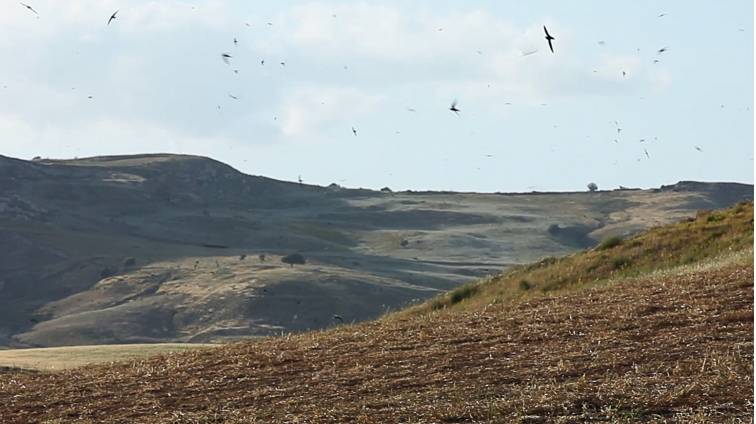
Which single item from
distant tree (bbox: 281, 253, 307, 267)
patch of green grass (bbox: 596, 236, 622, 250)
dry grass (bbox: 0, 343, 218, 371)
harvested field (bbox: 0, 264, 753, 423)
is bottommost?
dry grass (bbox: 0, 343, 218, 371)

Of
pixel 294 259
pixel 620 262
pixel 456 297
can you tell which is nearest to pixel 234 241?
pixel 294 259

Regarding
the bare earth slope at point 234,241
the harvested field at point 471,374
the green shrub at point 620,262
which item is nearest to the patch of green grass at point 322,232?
the bare earth slope at point 234,241

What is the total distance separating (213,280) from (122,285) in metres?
7.90

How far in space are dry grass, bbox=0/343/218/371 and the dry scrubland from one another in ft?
10.6

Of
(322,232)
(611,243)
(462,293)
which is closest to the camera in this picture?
(462,293)

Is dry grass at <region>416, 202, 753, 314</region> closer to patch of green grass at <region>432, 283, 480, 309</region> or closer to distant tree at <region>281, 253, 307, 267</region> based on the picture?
patch of green grass at <region>432, 283, 480, 309</region>

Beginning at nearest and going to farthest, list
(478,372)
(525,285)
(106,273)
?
(478,372) → (525,285) → (106,273)

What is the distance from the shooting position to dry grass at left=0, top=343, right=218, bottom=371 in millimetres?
24422

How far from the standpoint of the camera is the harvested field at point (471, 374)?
1427 cm

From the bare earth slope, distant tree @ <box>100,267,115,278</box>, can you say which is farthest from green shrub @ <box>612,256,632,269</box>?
distant tree @ <box>100,267,115,278</box>

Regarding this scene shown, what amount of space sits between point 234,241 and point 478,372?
440ft

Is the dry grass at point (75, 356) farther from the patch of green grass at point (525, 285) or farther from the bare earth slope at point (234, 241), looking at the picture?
the bare earth slope at point (234, 241)

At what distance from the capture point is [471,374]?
1655cm

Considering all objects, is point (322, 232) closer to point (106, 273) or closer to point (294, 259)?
point (294, 259)
